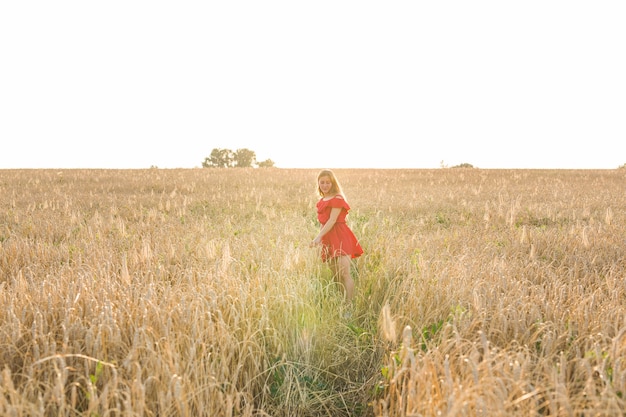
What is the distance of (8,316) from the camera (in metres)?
2.68

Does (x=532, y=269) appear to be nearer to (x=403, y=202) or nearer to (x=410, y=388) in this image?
(x=410, y=388)

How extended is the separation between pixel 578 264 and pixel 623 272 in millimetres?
481

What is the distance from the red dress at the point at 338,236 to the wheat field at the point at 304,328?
241 mm

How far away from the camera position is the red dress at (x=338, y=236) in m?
4.91

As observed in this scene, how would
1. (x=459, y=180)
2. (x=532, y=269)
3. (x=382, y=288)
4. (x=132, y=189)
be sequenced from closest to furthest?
(x=382, y=288), (x=532, y=269), (x=132, y=189), (x=459, y=180)

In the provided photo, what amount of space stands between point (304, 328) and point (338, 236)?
2.05m

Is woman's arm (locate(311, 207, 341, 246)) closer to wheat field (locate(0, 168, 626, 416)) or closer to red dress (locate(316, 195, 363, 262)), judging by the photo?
red dress (locate(316, 195, 363, 262))

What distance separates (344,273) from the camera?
15.6 feet
